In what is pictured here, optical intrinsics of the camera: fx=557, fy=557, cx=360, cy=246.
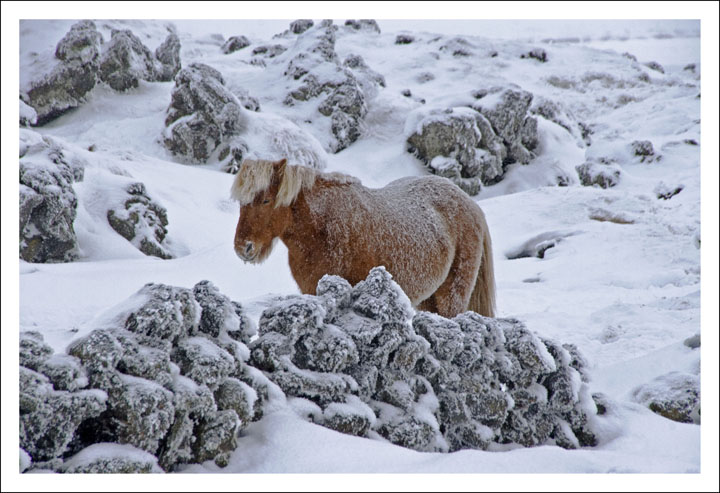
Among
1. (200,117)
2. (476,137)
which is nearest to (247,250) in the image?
(200,117)

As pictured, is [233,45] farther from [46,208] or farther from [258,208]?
[258,208]

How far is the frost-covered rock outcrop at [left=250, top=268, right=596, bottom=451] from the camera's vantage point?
1870 millimetres

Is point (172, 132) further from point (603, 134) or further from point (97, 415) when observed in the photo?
point (603, 134)

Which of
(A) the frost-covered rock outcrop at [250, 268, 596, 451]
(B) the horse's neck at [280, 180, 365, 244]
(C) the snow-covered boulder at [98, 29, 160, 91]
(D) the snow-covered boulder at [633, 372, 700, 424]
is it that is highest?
(C) the snow-covered boulder at [98, 29, 160, 91]

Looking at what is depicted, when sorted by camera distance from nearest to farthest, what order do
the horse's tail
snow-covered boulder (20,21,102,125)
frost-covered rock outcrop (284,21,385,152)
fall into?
the horse's tail → snow-covered boulder (20,21,102,125) → frost-covered rock outcrop (284,21,385,152)

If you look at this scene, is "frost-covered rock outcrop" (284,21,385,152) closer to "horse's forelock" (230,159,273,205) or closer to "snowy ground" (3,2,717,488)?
"snowy ground" (3,2,717,488)

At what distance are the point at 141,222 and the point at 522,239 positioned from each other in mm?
5198

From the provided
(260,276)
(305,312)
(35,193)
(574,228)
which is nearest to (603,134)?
(574,228)

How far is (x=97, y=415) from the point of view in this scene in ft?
4.77

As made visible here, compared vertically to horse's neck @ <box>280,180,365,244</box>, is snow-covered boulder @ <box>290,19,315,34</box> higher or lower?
higher

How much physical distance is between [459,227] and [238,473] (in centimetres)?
216

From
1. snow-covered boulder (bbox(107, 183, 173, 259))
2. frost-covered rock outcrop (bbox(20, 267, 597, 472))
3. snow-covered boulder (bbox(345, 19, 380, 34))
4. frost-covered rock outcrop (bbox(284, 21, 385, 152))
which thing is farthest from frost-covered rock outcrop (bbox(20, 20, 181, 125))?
frost-covered rock outcrop (bbox(20, 267, 597, 472))

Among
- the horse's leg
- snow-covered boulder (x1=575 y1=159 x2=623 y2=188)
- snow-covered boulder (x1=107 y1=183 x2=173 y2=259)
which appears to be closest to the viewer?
the horse's leg

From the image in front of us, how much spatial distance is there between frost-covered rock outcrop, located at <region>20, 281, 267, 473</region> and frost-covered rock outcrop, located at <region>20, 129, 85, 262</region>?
11.7 feet
